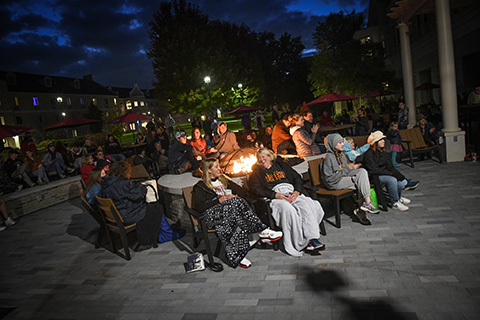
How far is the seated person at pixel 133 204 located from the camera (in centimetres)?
555

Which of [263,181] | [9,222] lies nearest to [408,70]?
[263,181]

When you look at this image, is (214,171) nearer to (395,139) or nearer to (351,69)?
(395,139)

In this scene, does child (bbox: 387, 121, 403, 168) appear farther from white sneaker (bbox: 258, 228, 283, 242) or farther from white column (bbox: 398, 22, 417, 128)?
white column (bbox: 398, 22, 417, 128)

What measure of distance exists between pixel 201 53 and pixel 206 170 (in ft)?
84.7

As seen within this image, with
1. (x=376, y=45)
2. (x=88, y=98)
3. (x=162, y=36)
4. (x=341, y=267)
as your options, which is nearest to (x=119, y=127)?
(x=162, y=36)

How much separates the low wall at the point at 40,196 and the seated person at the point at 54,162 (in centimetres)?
137

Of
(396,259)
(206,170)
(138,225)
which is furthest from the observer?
(138,225)

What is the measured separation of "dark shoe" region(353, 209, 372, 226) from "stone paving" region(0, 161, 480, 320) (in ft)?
0.33

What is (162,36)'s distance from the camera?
29.1 m

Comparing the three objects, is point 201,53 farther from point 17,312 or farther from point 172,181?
point 17,312

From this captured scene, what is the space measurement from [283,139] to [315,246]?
432 centimetres

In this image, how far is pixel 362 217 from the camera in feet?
18.5

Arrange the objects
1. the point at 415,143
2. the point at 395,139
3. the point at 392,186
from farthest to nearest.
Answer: the point at 415,143, the point at 395,139, the point at 392,186

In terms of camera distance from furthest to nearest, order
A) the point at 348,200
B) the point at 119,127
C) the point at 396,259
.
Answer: the point at 119,127
the point at 348,200
the point at 396,259
